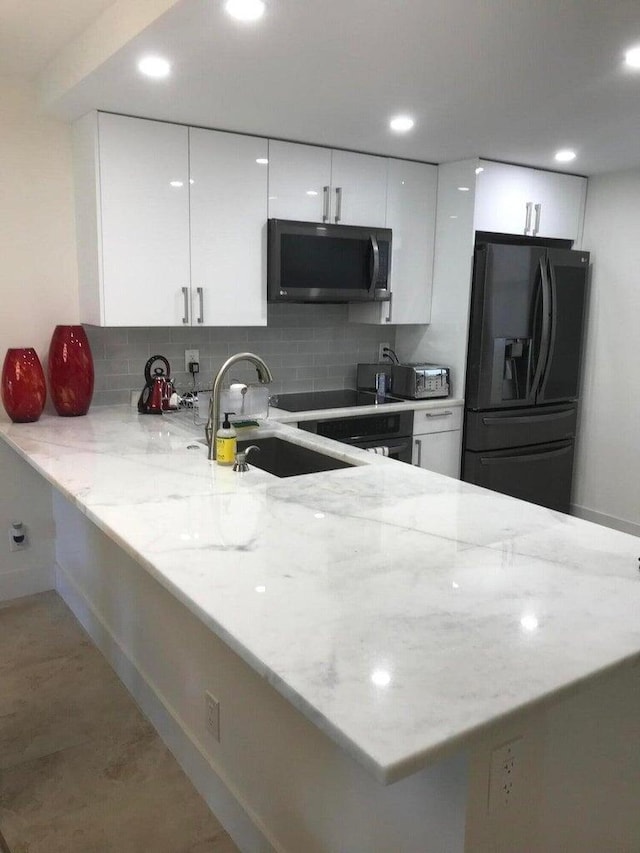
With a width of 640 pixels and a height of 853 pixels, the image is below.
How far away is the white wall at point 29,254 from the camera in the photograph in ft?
10.3

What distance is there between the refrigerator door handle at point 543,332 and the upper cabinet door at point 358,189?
97cm

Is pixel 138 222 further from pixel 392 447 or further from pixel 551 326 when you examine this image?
pixel 551 326

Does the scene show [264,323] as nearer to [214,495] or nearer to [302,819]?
[214,495]

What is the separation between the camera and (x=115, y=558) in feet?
9.04

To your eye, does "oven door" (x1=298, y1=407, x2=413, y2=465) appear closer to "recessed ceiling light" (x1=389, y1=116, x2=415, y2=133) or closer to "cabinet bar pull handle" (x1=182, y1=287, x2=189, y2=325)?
"cabinet bar pull handle" (x1=182, y1=287, x2=189, y2=325)

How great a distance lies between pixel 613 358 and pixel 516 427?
81 cm

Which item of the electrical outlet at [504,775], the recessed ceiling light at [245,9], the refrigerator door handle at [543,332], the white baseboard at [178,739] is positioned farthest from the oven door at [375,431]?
the electrical outlet at [504,775]

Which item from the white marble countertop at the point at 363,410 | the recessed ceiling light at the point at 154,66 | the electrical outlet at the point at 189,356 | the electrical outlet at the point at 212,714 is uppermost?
the recessed ceiling light at the point at 154,66

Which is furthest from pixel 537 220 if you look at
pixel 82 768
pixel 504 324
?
pixel 82 768

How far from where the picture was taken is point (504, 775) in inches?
48.1

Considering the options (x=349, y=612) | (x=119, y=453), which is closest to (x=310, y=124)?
(x=119, y=453)

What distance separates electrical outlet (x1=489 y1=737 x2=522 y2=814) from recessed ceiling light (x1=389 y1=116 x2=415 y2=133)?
2.61 meters

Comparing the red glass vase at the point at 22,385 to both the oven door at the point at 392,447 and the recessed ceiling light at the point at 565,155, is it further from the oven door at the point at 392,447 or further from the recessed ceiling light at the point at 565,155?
the recessed ceiling light at the point at 565,155

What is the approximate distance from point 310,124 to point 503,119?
33.6 inches
